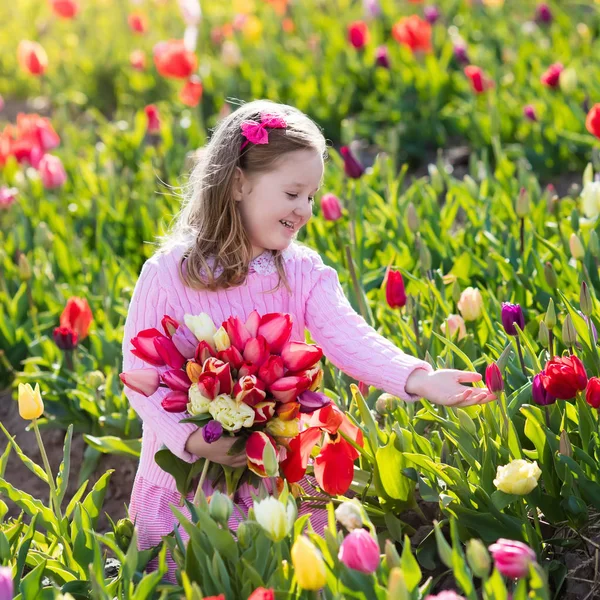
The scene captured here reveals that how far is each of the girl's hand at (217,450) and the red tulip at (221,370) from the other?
0.14 metres

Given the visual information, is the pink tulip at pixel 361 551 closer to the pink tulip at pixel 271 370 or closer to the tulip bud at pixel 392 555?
the tulip bud at pixel 392 555

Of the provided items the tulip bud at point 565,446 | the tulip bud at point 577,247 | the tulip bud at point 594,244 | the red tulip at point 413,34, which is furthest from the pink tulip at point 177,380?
the red tulip at point 413,34

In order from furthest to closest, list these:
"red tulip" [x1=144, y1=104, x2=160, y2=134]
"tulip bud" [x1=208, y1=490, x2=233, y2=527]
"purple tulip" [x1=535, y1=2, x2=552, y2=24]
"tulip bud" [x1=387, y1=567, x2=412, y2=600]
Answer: "purple tulip" [x1=535, y1=2, x2=552, y2=24] → "red tulip" [x1=144, y1=104, x2=160, y2=134] → "tulip bud" [x1=208, y1=490, x2=233, y2=527] → "tulip bud" [x1=387, y1=567, x2=412, y2=600]

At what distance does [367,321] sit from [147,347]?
0.94 meters

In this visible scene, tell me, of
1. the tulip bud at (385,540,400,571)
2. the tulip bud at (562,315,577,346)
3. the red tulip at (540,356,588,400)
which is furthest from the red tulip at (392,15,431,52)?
the tulip bud at (385,540,400,571)

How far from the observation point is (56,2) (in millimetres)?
5762

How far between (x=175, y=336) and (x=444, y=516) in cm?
72

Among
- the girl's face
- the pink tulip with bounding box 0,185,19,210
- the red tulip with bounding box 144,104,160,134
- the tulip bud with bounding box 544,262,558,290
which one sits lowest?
the pink tulip with bounding box 0,185,19,210

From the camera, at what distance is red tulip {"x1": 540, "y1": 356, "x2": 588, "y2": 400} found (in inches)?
72.1

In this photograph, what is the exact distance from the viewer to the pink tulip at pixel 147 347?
6.02 feet

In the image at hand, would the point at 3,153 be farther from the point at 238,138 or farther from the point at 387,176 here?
the point at 238,138

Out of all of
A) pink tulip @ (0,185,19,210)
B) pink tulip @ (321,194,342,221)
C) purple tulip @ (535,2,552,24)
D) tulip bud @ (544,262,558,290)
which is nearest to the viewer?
tulip bud @ (544,262,558,290)

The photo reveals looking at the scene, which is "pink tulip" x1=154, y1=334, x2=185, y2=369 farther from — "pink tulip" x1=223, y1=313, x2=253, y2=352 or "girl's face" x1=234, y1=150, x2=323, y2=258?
"girl's face" x1=234, y1=150, x2=323, y2=258

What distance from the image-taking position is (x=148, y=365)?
6.65 feet
